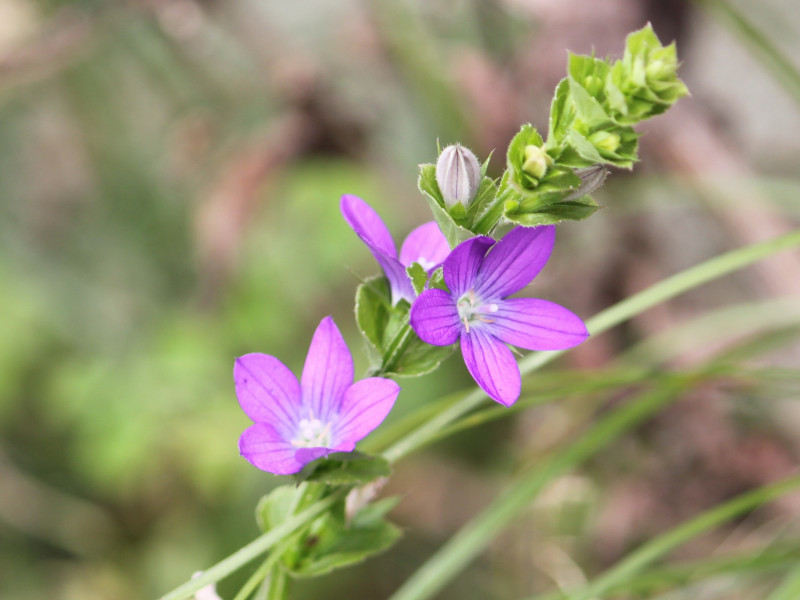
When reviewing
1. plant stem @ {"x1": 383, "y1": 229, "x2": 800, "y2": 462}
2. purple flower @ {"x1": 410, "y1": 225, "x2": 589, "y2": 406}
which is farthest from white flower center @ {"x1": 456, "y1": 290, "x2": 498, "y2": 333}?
plant stem @ {"x1": 383, "y1": 229, "x2": 800, "y2": 462}

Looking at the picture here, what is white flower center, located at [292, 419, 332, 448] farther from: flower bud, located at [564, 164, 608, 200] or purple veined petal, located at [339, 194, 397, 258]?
flower bud, located at [564, 164, 608, 200]

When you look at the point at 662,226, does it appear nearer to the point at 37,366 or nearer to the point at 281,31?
the point at 281,31

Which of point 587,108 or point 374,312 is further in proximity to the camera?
point 374,312

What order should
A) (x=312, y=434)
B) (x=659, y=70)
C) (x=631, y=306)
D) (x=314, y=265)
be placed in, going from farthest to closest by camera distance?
(x=314, y=265), (x=631, y=306), (x=312, y=434), (x=659, y=70)

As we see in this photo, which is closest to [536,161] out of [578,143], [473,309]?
[578,143]

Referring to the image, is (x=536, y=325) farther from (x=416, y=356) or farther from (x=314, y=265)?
(x=314, y=265)

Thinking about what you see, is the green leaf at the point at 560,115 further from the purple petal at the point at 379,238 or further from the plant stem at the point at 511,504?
the plant stem at the point at 511,504
